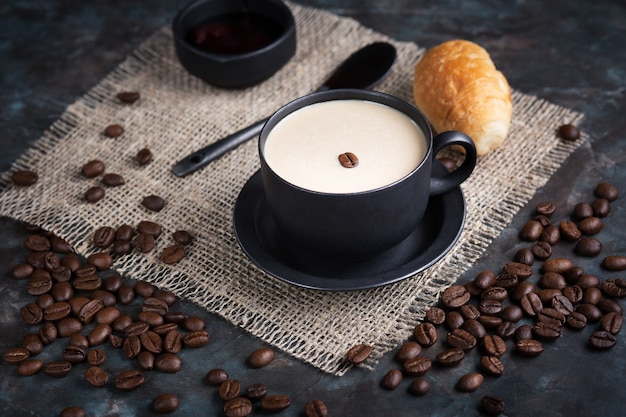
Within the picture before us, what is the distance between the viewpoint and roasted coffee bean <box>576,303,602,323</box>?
5.79ft

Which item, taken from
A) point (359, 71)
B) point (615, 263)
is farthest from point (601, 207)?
point (359, 71)

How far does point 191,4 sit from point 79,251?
855 millimetres

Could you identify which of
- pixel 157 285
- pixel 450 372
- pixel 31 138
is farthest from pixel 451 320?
pixel 31 138

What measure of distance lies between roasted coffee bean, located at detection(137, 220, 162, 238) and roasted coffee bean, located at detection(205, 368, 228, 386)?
0.46m

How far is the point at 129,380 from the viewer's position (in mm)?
1684

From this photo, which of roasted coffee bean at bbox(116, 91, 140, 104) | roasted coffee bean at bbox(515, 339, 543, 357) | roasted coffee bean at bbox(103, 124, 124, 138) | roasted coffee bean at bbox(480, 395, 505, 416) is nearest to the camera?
roasted coffee bean at bbox(480, 395, 505, 416)

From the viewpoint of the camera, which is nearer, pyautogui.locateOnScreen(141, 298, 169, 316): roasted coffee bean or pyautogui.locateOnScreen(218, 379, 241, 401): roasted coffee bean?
pyautogui.locateOnScreen(218, 379, 241, 401): roasted coffee bean

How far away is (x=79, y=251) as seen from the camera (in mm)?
2016

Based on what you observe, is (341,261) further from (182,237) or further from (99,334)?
(99,334)

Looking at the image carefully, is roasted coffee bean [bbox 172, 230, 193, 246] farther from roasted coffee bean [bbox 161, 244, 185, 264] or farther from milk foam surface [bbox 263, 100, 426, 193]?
milk foam surface [bbox 263, 100, 426, 193]

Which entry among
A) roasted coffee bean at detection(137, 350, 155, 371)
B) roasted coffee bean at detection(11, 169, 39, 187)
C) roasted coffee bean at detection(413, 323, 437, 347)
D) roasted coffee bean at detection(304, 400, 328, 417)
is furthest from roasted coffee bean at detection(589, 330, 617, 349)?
roasted coffee bean at detection(11, 169, 39, 187)

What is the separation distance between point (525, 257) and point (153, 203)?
91 cm

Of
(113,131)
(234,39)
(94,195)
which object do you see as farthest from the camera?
(234,39)

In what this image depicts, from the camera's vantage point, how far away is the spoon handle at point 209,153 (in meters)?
2.21
